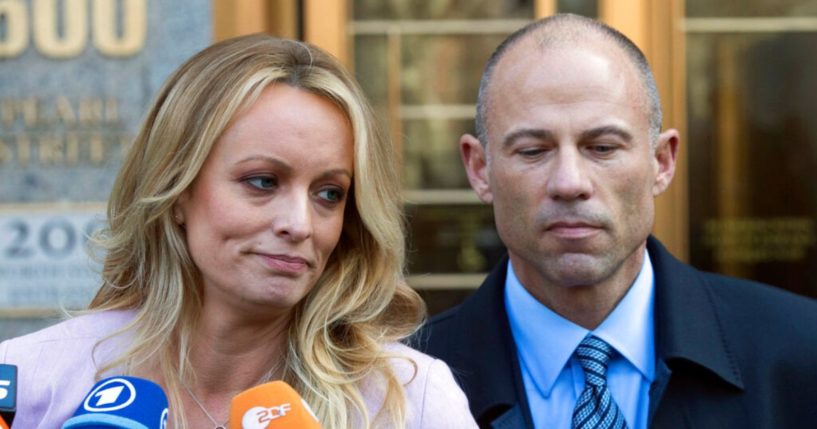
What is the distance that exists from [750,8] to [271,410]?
12.5ft

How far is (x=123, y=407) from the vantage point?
2.29 meters

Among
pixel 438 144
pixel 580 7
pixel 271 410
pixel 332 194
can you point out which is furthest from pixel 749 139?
pixel 271 410

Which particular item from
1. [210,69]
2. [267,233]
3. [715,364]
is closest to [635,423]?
[715,364]

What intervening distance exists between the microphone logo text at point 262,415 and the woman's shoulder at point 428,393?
58 cm

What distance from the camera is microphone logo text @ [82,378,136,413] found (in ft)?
7.53

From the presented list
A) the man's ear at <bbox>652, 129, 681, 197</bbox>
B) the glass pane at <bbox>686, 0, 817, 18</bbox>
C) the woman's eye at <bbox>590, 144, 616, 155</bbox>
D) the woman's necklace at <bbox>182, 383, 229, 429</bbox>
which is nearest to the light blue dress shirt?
the man's ear at <bbox>652, 129, 681, 197</bbox>

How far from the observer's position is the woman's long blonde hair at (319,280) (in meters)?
2.85

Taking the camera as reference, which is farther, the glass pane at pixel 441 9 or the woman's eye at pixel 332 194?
the glass pane at pixel 441 9

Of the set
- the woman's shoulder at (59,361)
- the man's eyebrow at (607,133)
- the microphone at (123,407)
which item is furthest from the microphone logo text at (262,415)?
the man's eyebrow at (607,133)

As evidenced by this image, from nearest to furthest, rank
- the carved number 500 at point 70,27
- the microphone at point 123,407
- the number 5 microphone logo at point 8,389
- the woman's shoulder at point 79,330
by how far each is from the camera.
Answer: the microphone at point 123,407, the number 5 microphone logo at point 8,389, the woman's shoulder at point 79,330, the carved number 500 at point 70,27

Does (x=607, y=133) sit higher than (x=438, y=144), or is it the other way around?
(x=607, y=133)

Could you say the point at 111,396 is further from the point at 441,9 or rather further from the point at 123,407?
the point at 441,9

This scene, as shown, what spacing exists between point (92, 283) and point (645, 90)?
2.64 m

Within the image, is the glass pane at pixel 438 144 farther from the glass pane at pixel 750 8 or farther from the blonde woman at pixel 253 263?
the blonde woman at pixel 253 263
